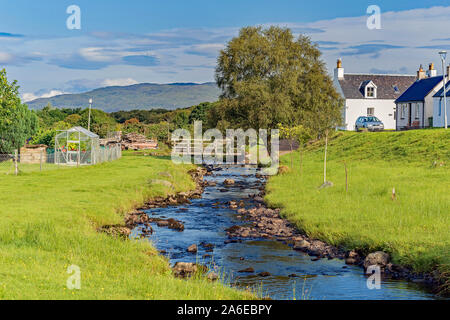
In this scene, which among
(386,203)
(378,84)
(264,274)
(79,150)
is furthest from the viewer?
(378,84)

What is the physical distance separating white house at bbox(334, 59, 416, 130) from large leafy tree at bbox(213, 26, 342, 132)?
19532 millimetres

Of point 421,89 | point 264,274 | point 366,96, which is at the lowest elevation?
point 264,274

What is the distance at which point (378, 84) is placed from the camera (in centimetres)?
7981

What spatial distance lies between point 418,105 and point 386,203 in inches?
1722

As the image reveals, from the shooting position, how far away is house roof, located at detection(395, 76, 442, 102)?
6241 centimetres

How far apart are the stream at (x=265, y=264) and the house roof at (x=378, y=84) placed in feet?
184

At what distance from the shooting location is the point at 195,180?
→ 4038 cm

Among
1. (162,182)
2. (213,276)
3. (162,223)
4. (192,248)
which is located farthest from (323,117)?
(213,276)

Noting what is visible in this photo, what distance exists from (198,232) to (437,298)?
10.6 metres

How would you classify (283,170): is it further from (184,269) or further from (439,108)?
(184,269)

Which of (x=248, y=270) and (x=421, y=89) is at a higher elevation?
(x=421, y=89)

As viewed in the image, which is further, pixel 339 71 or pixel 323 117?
pixel 339 71

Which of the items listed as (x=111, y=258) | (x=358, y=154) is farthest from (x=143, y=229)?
(x=358, y=154)

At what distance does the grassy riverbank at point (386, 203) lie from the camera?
16953 mm
